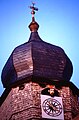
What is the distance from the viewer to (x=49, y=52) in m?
28.1

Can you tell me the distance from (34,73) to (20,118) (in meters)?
2.64

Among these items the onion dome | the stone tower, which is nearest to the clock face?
the stone tower

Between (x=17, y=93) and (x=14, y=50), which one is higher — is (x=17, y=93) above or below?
below

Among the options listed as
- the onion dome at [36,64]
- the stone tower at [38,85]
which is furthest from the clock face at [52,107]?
the onion dome at [36,64]

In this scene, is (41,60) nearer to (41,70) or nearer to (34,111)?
(41,70)

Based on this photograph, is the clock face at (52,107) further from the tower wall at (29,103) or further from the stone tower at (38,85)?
the tower wall at (29,103)

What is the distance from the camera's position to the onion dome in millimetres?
26797

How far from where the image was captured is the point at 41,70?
26828 mm

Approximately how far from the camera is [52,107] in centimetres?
2575

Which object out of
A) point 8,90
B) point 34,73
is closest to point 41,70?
point 34,73

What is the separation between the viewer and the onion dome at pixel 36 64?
87.9 ft

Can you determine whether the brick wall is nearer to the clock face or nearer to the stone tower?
the stone tower

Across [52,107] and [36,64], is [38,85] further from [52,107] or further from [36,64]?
[52,107]

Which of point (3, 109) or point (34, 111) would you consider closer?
Result: point (34, 111)
